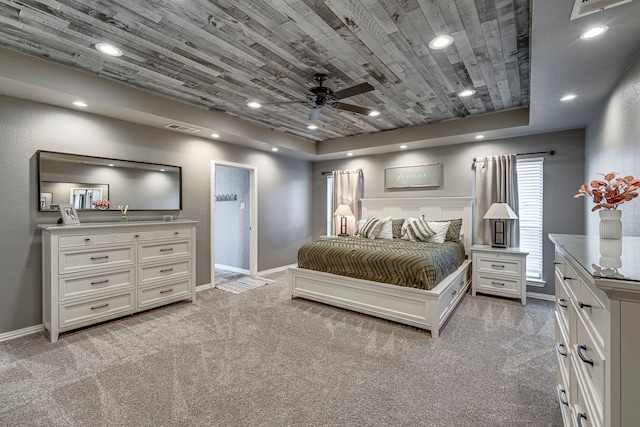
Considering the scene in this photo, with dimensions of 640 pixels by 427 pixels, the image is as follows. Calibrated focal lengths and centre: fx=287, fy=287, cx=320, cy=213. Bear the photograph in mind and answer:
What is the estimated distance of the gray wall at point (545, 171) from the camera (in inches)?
156

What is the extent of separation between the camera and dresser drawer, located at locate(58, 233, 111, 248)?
2861 millimetres

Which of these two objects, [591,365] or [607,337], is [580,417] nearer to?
[591,365]

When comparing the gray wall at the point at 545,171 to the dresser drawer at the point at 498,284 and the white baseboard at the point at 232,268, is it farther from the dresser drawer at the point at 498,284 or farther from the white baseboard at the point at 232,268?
the white baseboard at the point at 232,268

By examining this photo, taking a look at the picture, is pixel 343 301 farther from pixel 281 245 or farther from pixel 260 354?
pixel 281 245

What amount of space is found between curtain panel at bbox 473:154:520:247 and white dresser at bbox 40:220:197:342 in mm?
4368

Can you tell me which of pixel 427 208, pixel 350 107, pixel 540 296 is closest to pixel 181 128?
pixel 350 107

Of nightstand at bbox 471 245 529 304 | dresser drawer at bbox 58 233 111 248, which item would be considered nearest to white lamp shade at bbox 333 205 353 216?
nightstand at bbox 471 245 529 304

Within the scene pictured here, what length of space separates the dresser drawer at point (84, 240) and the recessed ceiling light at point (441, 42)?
3.75 meters

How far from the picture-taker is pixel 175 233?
381 cm

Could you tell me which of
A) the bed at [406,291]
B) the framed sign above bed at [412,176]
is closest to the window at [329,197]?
the framed sign above bed at [412,176]

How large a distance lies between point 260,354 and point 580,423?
2.15 meters

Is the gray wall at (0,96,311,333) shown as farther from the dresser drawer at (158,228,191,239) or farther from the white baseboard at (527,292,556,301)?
the white baseboard at (527,292,556,301)

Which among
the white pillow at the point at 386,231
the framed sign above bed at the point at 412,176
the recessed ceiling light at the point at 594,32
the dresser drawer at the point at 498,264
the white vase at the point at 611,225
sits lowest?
the dresser drawer at the point at 498,264

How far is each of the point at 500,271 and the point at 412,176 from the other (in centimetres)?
215
